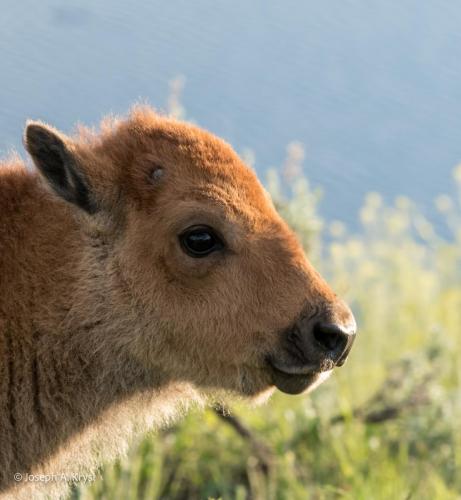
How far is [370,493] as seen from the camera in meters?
7.00

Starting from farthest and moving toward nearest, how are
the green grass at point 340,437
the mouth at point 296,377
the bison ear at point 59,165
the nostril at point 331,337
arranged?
the green grass at point 340,437 < the bison ear at point 59,165 < the mouth at point 296,377 < the nostril at point 331,337

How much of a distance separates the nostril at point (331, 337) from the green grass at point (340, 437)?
2.23m

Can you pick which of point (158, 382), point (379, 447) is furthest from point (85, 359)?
point (379, 447)

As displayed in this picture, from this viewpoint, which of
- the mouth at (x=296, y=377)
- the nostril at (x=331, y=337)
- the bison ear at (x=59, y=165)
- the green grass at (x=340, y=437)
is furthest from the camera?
the green grass at (x=340, y=437)

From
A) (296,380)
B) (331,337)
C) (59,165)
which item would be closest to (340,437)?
(296,380)

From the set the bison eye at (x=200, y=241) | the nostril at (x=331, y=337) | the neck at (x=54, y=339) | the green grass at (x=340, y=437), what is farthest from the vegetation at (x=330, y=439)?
the nostril at (x=331, y=337)

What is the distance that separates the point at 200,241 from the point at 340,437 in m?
4.00

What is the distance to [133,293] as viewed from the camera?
470 centimetres

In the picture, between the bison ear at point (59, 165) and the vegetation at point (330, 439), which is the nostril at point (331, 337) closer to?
the bison ear at point (59, 165)

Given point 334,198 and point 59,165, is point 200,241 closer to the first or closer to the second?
point 59,165

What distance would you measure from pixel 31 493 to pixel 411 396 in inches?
172

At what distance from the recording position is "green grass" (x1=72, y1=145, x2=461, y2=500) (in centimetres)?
738

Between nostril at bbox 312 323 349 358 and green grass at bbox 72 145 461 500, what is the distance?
87.6 inches

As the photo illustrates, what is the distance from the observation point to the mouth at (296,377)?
455cm
